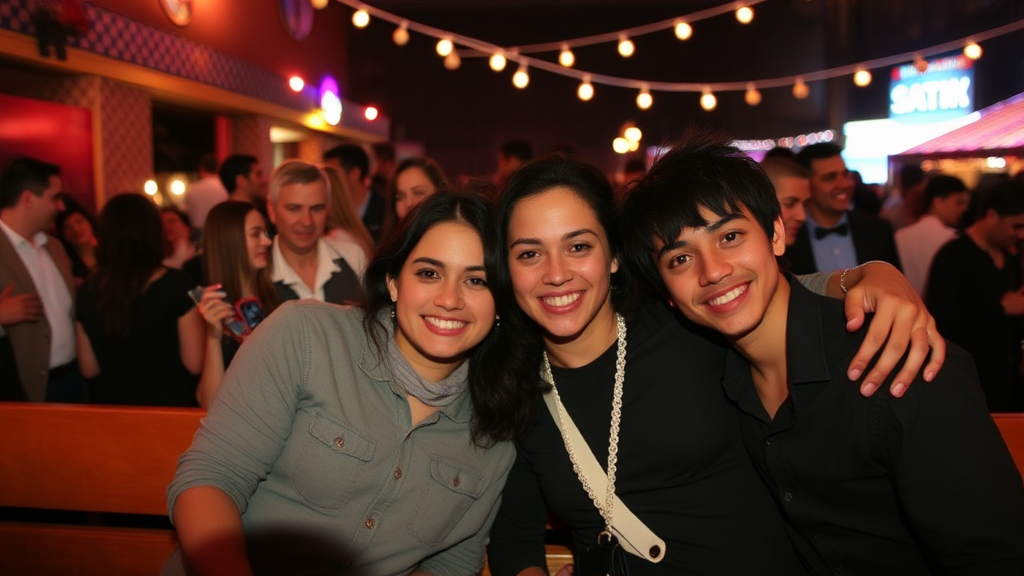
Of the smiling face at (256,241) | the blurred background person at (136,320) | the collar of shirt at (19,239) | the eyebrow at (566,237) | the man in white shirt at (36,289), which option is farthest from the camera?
the collar of shirt at (19,239)

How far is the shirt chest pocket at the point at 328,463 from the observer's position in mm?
2072

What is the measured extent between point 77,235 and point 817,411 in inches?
227

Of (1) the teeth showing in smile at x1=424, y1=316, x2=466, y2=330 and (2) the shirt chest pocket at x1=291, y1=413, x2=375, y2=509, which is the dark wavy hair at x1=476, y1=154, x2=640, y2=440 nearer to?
(1) the teeth showing in smile at x1=424, y1=316, x2=466, y2=330

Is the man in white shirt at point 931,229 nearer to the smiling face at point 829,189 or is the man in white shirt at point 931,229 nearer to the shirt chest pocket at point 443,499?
the smiling face at point 829,189

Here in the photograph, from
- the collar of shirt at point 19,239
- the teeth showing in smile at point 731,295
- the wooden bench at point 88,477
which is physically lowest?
the wooden bench at point 88,477

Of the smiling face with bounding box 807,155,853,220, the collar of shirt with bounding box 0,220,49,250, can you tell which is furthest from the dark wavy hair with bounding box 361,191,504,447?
the smiling face with bounding box 807,155,853,220

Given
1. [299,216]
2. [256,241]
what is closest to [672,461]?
[256,241]

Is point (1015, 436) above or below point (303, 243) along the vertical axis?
below

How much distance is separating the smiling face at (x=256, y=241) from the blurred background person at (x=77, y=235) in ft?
9.08

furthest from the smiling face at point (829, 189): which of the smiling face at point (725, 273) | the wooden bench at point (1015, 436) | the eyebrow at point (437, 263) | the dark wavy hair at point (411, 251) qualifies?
the eyebrow at point (437, 263)

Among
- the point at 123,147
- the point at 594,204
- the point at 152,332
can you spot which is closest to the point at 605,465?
the point at 594,204

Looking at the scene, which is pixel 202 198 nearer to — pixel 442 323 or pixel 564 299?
pixel 442 323

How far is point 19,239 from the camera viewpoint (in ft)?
13.7

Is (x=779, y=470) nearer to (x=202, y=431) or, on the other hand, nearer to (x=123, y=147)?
(x=202, y=431)
